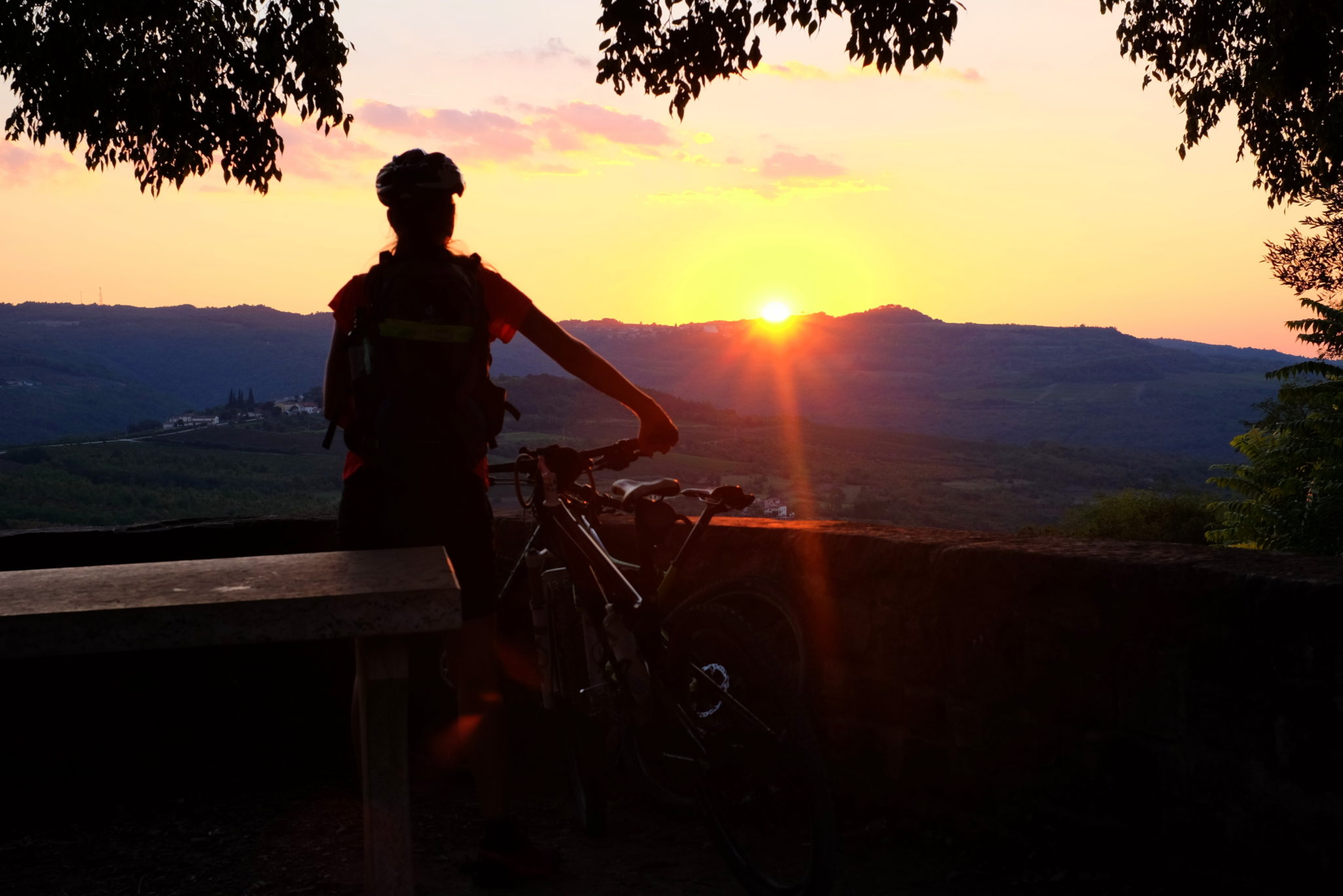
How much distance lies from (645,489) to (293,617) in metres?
1.27

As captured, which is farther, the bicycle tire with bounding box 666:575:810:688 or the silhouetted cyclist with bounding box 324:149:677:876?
the bicycle tire with bounding box 666:575:810:688

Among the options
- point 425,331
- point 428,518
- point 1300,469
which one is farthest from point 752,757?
point 1300,469

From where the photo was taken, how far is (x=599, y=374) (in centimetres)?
284

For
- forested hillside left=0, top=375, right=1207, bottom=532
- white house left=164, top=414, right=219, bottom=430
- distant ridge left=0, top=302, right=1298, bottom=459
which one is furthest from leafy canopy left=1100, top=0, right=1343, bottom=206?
distant ridge left=0, top=302, right=1298, bottom=459

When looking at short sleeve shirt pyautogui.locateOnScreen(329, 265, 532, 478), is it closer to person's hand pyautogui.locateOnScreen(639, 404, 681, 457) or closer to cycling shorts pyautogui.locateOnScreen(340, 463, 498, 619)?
cycling shorts pyautogui.locateOnScreen(340, 463, 498, 619)

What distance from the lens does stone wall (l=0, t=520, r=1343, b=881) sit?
7.33ft

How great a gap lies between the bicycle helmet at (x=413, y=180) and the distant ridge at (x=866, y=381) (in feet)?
378

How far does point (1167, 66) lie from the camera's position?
8859 millimetres

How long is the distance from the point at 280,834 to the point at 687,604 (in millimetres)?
1595

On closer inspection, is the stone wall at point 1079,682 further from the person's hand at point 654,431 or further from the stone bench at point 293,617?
the stone bench at point 293,617

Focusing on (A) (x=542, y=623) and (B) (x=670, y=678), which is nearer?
(B) (x=670, y=678)

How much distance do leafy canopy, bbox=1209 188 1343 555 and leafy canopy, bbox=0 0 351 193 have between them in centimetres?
981

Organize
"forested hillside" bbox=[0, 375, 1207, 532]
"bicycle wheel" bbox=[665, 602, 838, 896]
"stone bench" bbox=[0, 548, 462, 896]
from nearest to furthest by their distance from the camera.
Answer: "stone bench" bbox=[0, 548, 462, 896] < "bicycle wheel" bbox=[665, 602, 838, 896] < "forested hillside" bbox=[0, 375, 1207, 532]

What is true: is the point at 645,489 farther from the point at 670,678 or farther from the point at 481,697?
the point at 481,697
